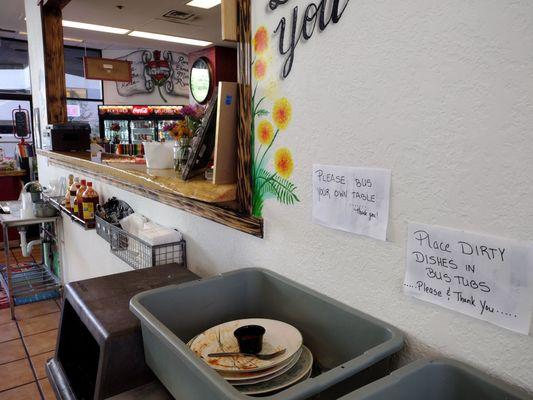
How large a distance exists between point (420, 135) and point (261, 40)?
1.89ft

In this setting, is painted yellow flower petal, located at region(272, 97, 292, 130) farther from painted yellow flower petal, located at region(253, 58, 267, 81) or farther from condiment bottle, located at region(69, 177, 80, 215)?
condiment bottle, located at region(69, 177, 80, 215)

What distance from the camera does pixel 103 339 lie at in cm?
105

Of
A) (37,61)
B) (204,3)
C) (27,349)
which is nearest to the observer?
(27,349)

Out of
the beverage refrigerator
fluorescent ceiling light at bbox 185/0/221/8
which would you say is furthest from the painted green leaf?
the beverage refrigerator

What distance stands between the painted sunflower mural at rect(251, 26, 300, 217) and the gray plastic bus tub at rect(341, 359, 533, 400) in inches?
20.4

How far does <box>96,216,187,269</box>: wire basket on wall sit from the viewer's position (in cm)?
161

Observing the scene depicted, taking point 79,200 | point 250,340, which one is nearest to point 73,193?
point 79,200

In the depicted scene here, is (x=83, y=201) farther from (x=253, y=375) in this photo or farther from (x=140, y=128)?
(x=140, y=128)

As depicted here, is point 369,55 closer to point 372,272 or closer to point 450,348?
point 372,272

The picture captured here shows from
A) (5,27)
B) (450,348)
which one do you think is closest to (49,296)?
(450,348)

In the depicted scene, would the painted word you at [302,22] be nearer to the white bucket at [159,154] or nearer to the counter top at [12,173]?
the white bucket at [159,154]

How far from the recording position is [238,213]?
1.31 m

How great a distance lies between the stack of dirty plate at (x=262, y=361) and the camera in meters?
0.85

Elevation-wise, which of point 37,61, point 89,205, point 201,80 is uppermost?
point 201,80
